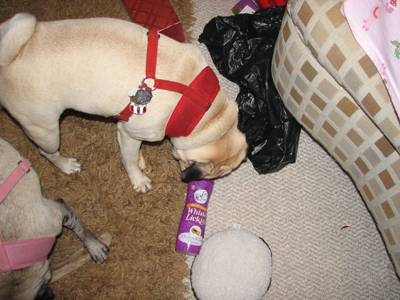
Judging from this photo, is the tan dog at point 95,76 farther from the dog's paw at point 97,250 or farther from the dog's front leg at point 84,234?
the dog's paw at point 97,250

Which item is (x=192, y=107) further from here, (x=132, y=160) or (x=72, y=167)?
(x=72, y=167)

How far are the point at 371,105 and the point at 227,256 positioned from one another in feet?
4.35

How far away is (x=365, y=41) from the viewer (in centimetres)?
155

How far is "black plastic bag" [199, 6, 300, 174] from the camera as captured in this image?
2.33m

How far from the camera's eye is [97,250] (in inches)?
83.1

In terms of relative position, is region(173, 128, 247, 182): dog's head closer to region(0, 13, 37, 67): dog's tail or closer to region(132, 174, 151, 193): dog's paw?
region(132, 174, 151, 193): dog's paw

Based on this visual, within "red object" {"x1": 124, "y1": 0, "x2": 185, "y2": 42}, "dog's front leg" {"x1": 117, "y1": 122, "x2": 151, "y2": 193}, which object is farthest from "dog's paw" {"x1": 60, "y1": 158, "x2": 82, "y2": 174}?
"red object" {"x1": 124, "y1": 0, "x2": 185, "y2": 42}

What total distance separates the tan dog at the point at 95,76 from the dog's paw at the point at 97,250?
2.77ft

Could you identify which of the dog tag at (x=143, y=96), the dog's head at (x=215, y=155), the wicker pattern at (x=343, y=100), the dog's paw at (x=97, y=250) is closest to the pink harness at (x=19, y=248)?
the dog's paw at (x=97, y=250)

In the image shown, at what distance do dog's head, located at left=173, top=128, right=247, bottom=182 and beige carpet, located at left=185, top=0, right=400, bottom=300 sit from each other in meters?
0.56

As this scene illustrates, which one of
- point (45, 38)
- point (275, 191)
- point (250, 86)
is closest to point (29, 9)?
point (45, 38)

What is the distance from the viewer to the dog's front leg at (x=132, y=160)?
190cm

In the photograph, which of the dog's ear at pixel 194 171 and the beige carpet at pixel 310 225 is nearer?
the dog's ear at pixel 194 171

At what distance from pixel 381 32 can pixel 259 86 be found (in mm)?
985
